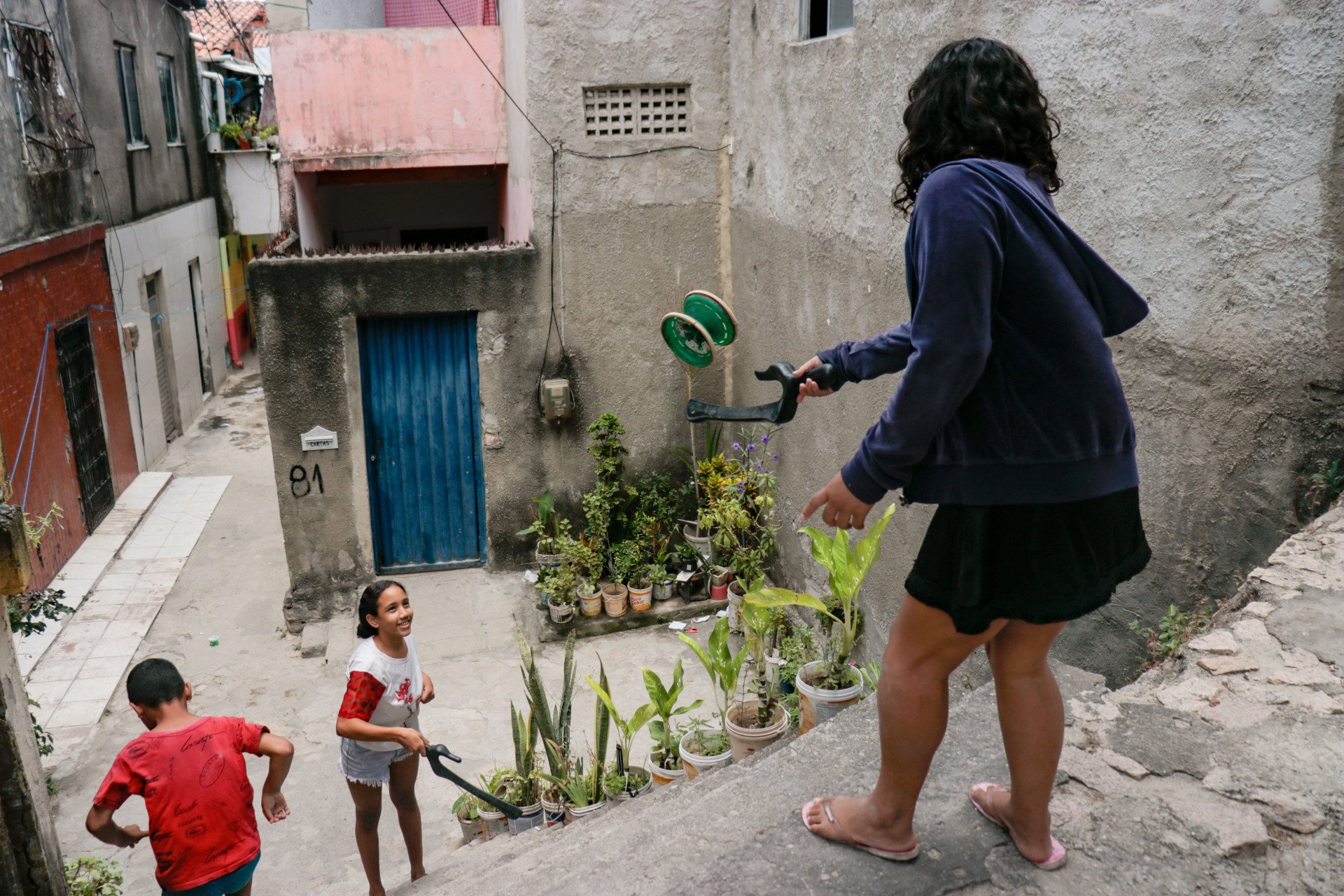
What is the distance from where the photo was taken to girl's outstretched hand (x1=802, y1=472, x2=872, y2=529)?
192 centimetres

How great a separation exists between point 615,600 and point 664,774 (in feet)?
9.35

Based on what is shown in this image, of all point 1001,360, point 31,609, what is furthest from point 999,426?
point 31,609

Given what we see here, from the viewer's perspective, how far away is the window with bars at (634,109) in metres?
7.49

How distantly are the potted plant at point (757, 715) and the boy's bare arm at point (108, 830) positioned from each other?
2308 mm

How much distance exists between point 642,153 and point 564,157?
59cm

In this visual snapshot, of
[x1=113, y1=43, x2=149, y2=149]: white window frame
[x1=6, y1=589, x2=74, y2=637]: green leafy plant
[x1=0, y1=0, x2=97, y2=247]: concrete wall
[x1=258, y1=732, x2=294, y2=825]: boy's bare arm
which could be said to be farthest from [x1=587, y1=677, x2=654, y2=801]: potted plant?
[x1=113, y1=43, x2=149, y2=149]: white window frame

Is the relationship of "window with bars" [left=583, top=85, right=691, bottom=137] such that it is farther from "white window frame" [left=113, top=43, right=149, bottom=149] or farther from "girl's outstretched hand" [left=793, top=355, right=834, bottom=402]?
"white window frame" [left=113, top=43, right=149, bottom=149]

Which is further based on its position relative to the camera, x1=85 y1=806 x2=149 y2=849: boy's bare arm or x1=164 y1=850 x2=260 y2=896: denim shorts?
x1=164 y1=850 x2=260 y2=896: denim shorts

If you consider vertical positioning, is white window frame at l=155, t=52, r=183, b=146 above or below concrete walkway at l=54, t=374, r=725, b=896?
above

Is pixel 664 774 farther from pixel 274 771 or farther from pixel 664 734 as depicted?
pixel 274 771

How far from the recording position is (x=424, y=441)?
8.03 m

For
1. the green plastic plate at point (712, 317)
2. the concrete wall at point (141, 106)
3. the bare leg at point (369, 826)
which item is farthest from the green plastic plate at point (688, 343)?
the concrete wall at point (141, 106)

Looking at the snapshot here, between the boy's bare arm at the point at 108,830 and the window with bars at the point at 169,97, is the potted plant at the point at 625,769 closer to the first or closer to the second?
the boy's bare arm at the point at 108,830

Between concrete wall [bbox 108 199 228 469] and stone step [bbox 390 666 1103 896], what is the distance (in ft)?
35.2
